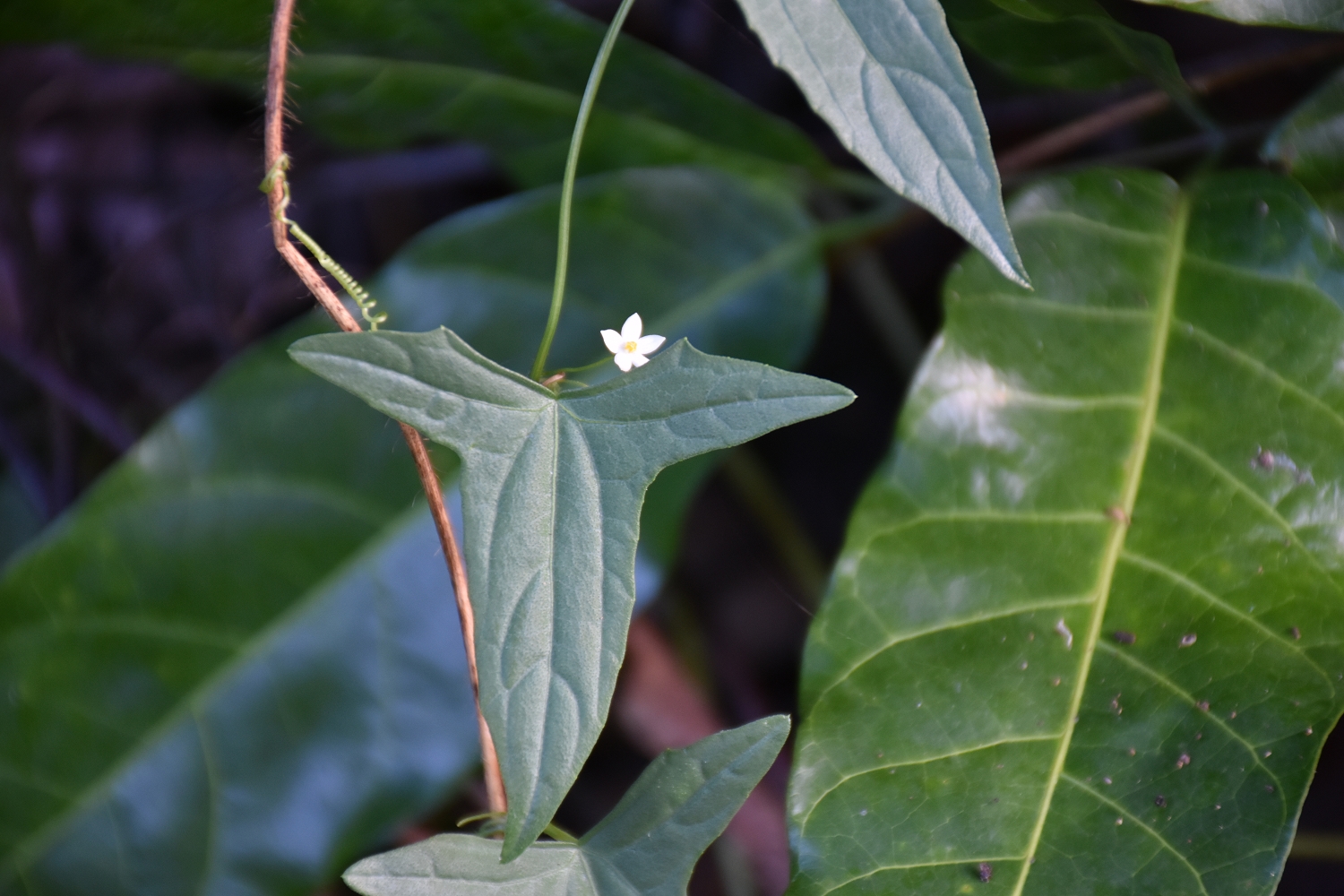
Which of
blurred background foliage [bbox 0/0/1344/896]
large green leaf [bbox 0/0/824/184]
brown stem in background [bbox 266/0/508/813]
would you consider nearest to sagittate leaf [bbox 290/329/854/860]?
brown stem in background [bbox 266/0/508/813]

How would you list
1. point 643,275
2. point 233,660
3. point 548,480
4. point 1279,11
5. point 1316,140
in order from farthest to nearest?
point 643,275
point 233,660
point 1316,140
point 1279,11
point 548,480

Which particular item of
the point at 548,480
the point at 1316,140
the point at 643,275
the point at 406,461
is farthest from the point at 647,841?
the point at 1316,140

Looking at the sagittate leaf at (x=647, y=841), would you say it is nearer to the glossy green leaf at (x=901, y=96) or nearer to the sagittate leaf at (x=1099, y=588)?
the sagittate leaf at (x=1099, y=588)

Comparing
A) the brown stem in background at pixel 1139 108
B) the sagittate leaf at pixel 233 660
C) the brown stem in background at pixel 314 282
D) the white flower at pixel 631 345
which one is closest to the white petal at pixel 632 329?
the white flower at pixel 631 345

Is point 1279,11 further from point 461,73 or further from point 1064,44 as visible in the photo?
point 461,73

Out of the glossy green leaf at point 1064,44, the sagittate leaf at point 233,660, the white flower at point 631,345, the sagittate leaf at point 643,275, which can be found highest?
the glossy green leaf at point 1064,44

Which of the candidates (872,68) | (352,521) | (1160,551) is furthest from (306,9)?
(1160,551)
